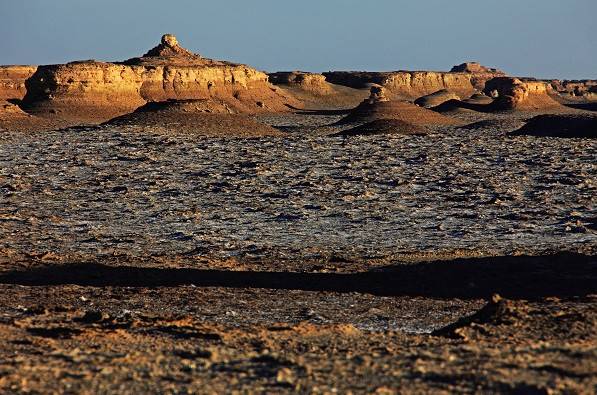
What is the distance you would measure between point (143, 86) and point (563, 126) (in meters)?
40.6

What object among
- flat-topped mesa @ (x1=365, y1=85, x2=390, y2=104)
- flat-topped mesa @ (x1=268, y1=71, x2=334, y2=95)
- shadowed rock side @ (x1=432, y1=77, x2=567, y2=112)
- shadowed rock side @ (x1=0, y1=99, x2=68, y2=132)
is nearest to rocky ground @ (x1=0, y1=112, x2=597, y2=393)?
shadowed rock side @ (x1=0, y1=99, x2=68, y2=132)

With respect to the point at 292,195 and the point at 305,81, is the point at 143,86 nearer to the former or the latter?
the point at 305,81

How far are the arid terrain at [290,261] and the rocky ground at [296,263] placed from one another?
0.05 metres

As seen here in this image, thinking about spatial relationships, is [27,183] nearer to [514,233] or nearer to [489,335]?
[514,233]

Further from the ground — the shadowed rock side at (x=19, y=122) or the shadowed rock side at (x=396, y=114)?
the shadowed rock side at (x=396, y=114)

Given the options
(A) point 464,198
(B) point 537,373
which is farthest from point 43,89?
(B) point 537,373

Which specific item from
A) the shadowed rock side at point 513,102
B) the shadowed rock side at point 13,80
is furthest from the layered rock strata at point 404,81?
the shadowed rock side at point 13,80

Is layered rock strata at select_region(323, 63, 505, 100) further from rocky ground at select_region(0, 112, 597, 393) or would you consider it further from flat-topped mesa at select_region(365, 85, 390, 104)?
rocky ground at select_region(0, 112, 597, 393)

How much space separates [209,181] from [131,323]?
1741 centimetres

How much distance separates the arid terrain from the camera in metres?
9.06

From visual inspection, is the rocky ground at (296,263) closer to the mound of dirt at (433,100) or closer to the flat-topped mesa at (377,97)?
the flat-topped mesa at (377,97)

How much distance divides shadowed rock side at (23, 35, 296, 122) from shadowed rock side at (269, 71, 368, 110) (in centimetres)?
1013

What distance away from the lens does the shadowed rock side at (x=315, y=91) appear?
390 ft

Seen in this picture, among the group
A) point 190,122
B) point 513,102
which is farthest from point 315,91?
point 190,122
